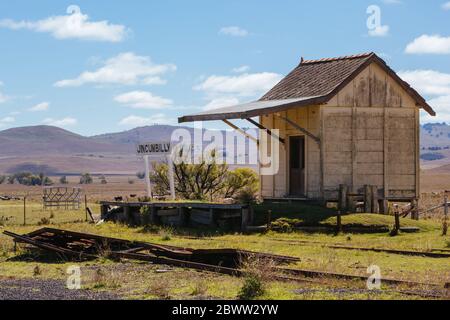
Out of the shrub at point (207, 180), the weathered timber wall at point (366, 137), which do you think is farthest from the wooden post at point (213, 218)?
the shrub at point (207, 180)

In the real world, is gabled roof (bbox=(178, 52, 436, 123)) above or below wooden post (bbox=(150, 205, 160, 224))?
above

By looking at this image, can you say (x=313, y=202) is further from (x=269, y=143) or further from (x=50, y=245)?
(x=50, y=245)

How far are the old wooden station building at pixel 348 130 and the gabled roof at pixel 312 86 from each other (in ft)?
0.11

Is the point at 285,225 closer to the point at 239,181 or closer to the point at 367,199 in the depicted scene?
the point at 367,199

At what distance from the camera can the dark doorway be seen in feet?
87.8

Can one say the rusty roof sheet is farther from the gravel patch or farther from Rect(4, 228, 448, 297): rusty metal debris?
the gravel patch

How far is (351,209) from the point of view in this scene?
2478 centimetres

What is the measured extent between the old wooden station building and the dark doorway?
33 mm

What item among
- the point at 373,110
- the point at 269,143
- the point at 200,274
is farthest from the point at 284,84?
the point at 200,274

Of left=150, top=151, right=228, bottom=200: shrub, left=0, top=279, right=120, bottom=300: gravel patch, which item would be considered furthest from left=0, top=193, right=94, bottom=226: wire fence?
left=0, top=279, right=120, bottom=300: gravel patch

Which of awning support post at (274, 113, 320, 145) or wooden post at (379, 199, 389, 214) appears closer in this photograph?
awning support post at (274, 113, 320, 145)

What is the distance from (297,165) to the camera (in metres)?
27.1

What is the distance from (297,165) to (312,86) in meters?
2.65

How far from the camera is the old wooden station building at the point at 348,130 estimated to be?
25.2 m
